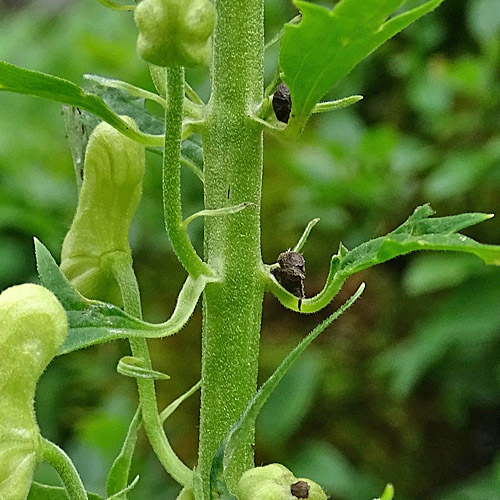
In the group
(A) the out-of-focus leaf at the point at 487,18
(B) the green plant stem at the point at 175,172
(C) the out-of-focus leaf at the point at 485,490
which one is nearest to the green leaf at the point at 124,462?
(B) the green plant stem at the point at 175,172

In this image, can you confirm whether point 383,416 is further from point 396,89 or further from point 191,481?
point 191,481

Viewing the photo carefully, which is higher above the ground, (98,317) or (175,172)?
(175,172)

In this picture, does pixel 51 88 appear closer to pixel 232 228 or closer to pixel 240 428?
pixel 232 228

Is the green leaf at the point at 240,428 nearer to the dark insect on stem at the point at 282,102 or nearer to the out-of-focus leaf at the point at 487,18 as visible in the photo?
the dark insect on stem at the point at 282,102

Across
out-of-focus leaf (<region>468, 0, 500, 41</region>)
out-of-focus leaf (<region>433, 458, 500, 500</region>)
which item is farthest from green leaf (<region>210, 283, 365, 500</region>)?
out-of-focus leaf (<region>468, 0, 500, 41</region>)

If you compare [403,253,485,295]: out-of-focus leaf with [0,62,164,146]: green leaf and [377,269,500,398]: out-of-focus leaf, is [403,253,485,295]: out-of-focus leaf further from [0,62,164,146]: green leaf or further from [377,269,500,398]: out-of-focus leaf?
[0,62,164,146]: green leaf

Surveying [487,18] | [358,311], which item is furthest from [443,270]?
[487,18]
